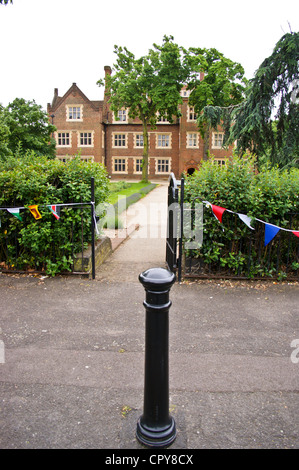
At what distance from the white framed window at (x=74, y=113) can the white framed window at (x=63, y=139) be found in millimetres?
2038

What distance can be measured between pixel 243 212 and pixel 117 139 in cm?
4513

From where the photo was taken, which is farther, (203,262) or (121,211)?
(121,211)

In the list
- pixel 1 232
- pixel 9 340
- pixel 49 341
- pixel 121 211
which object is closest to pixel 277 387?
pixel 49 341

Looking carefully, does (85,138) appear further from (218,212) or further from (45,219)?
(218,212)

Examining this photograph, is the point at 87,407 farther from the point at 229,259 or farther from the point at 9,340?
the point at 229,259

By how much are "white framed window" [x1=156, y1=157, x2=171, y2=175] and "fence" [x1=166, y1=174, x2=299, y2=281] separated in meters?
42.0

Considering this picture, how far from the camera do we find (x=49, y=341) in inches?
158

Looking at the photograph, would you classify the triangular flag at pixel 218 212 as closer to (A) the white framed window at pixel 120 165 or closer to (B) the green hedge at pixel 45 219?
(B) the green hedge at pixel 45 219

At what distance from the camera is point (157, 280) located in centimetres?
238

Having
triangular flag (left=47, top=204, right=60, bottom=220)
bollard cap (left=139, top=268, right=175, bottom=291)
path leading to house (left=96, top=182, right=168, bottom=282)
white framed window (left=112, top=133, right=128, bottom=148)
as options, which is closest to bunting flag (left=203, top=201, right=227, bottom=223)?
path leading to house (left=96, top=182, right=168, bottom=282)

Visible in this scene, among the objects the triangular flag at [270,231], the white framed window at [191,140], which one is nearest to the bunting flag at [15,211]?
the triangular flag at [270,231]

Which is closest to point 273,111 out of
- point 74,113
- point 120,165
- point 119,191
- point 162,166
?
point 119,191

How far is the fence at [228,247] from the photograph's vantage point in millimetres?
6098

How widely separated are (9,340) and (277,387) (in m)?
2.94
